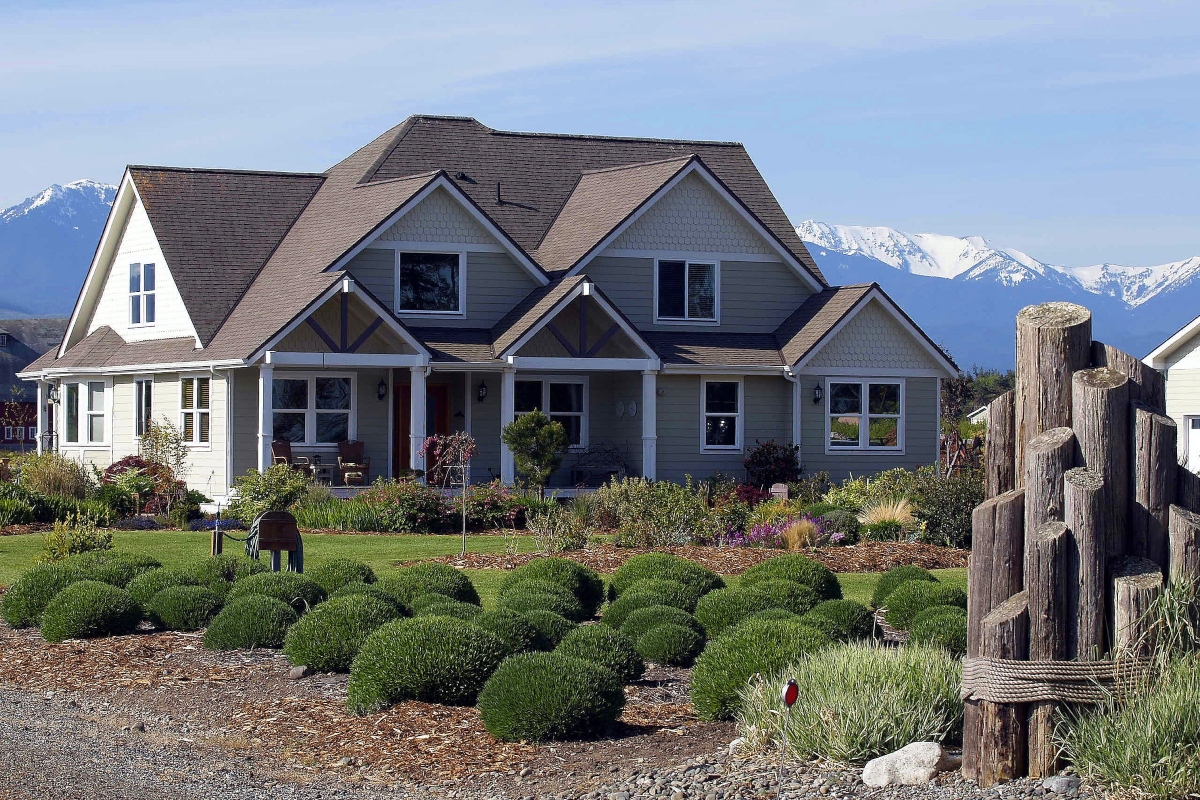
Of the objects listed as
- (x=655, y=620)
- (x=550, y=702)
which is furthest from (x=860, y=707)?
(x=655, y=620)

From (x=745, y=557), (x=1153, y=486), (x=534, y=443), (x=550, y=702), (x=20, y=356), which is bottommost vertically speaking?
(x=745, y=557)

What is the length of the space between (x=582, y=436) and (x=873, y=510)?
9106mm

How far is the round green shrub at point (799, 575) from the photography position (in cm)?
1229

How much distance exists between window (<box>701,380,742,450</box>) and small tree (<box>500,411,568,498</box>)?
471 cm

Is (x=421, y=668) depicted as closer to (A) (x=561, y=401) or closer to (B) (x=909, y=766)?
(B) (x=909, y=766)

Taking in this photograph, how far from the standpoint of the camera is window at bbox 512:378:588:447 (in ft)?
95.4

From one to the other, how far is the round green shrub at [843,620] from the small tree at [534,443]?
14634mm

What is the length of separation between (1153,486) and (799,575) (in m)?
5.58

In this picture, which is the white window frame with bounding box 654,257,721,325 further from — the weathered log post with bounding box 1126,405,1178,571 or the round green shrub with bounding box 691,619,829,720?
the weathered log post with bounding box 1126,405,1178,571

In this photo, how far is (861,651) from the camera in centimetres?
802

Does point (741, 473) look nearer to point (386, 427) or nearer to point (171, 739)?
point (386, 427)

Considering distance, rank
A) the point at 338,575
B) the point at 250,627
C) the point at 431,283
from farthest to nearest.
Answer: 1. the point at 431,283
2. the point at 338,575
3. the point at 250,627

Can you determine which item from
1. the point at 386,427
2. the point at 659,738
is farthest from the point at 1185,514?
the point at 386,427

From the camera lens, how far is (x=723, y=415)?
2936 centimetres
